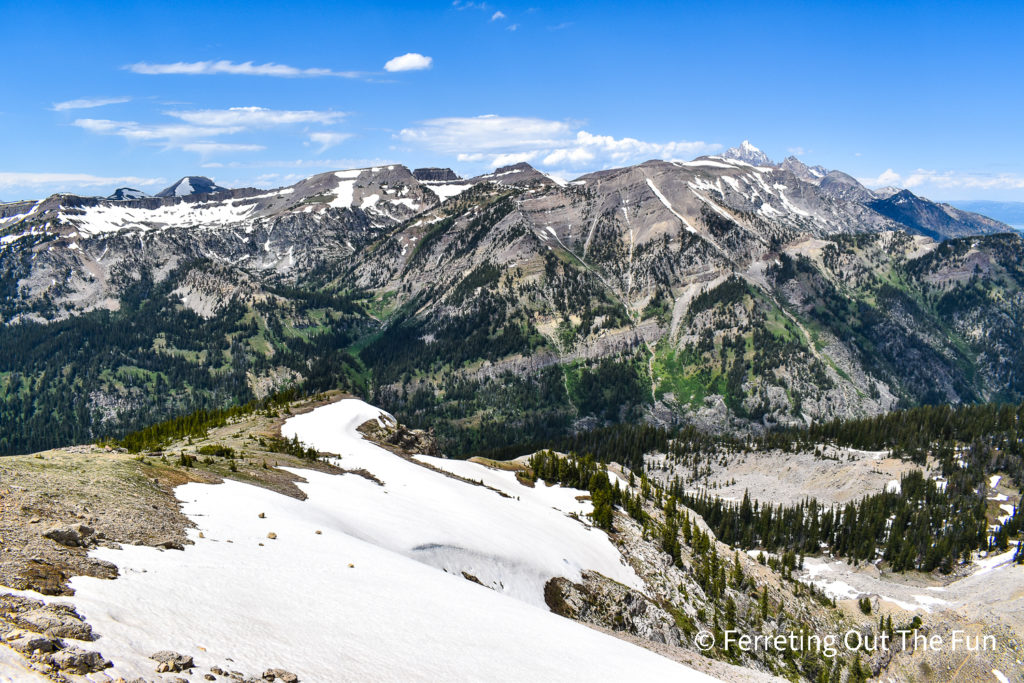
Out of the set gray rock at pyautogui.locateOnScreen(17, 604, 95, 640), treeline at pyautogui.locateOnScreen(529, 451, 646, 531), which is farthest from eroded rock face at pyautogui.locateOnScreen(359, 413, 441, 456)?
gray rock at pyautogui.locateOnScreen(17, 604, 95, 640)

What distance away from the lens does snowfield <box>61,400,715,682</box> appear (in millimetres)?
15898

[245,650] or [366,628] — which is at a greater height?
[245,650]

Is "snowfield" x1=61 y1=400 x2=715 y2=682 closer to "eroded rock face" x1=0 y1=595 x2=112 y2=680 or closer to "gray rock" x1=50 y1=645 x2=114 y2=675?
"gray rock" x1=50 y1=645 x2=114 y2=675

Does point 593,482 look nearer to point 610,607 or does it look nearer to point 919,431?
point 610,607

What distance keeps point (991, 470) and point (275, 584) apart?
152854mm

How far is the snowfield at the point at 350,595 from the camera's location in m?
15.9

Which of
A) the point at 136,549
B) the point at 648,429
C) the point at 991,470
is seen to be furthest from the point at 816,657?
the point at 648,429

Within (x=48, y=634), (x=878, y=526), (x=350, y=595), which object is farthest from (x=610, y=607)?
(x=878, y=526)

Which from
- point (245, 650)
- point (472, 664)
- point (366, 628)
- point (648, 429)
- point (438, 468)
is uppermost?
point (245, 650)

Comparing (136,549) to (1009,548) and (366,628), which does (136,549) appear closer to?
(366,628)

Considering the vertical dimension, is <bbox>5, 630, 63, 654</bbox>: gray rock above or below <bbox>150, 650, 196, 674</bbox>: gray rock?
above

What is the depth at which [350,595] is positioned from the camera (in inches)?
881

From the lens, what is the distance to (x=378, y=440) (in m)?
69.2

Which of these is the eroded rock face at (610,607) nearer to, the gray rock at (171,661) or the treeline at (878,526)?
the gray rock at (171,661)
